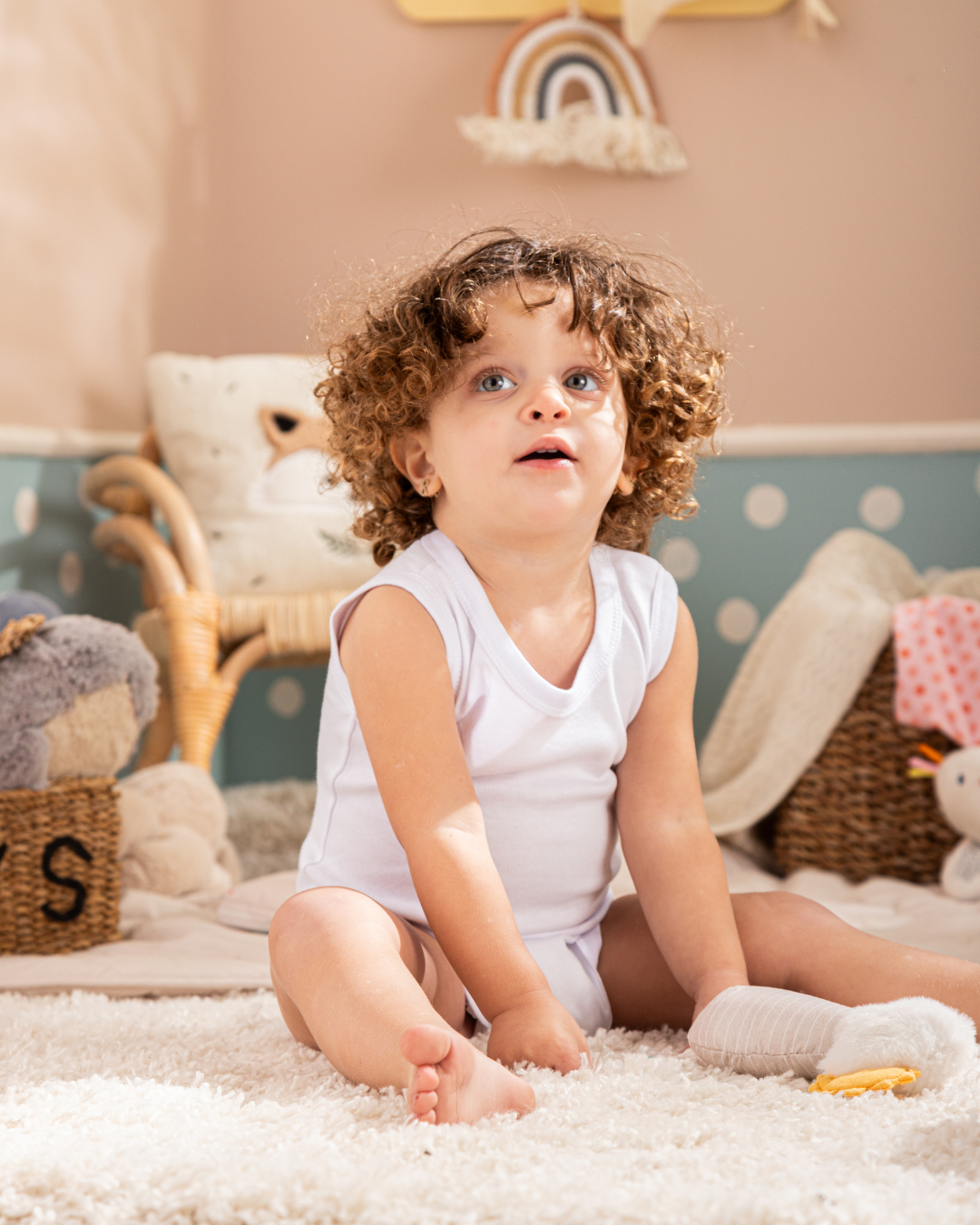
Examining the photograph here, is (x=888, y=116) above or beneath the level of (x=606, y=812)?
above

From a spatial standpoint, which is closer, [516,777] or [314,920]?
[314,920]

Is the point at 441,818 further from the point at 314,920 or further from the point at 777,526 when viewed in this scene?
the point at 777,526

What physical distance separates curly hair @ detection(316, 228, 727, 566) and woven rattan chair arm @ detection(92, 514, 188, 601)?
1.96ft

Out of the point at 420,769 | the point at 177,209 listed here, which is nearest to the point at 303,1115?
the point at 420,769

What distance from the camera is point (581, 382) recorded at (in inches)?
33.5

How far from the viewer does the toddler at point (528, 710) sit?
0.75 m

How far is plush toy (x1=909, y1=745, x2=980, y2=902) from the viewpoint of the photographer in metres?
1.31

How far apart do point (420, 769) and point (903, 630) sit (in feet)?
2.88

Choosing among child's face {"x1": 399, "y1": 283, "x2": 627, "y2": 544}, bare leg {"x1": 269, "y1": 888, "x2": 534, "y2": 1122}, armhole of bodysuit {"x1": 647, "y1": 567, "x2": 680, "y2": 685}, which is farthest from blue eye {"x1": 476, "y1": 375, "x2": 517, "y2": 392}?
bare leg {"x1": 269, "y1": 888, "x2": 534, "y2": 1122}

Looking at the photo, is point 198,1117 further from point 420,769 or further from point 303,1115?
point 420,769

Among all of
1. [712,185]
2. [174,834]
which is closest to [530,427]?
[174,834]

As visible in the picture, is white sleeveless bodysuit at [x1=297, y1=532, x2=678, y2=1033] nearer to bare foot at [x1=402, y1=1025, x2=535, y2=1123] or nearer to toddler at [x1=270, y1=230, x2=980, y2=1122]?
toddler at [x1=270, y1=230, x2=980, y2=1122]

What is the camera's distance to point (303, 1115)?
58 centimetres

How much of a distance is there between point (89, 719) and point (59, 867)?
0.15 m
